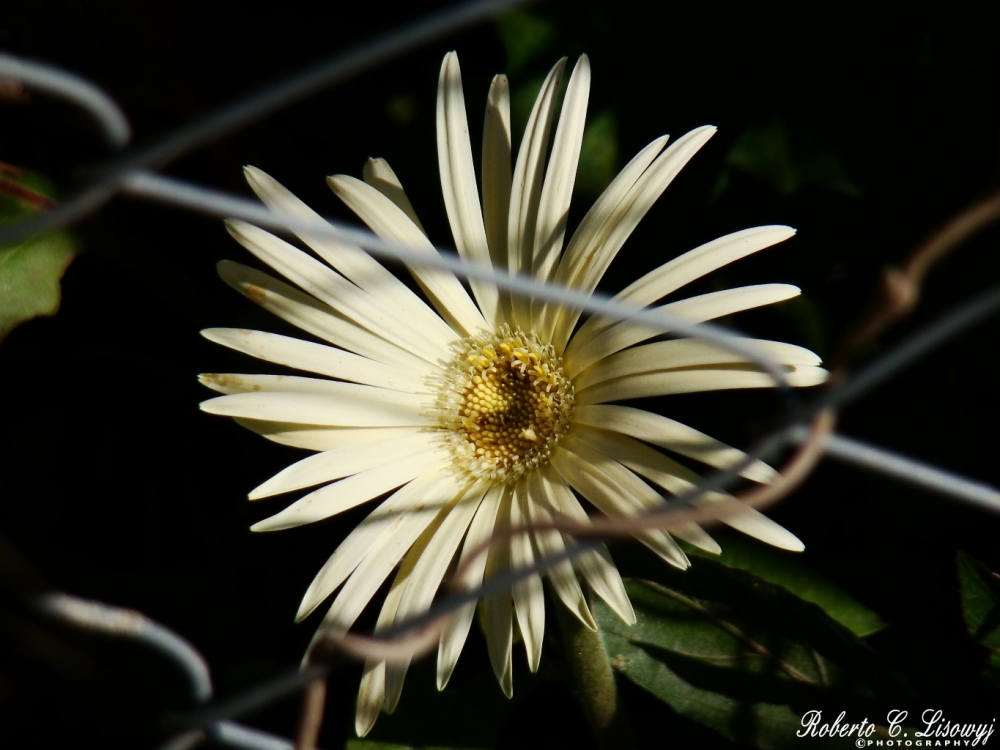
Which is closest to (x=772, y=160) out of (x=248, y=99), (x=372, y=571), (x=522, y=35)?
(x=522, y=35)

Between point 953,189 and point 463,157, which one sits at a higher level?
point 953,189

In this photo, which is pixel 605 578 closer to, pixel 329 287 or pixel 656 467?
pixel 656 467

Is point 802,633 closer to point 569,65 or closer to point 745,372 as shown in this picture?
point 745,372

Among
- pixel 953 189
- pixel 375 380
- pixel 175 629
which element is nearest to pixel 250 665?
pixel 175 629

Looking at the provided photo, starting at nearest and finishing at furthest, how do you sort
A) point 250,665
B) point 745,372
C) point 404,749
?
point 745,372, point 404,749, point 250,665

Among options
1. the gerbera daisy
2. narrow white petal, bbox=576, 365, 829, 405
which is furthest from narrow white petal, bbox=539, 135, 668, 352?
narrow white petal, bbox=576, 365, 829, 405

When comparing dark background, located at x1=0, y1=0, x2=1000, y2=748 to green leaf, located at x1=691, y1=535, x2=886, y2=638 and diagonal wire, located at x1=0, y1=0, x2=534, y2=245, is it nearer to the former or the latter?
green leaf, located at x1=691, y1=535, x2=886, y2=638
